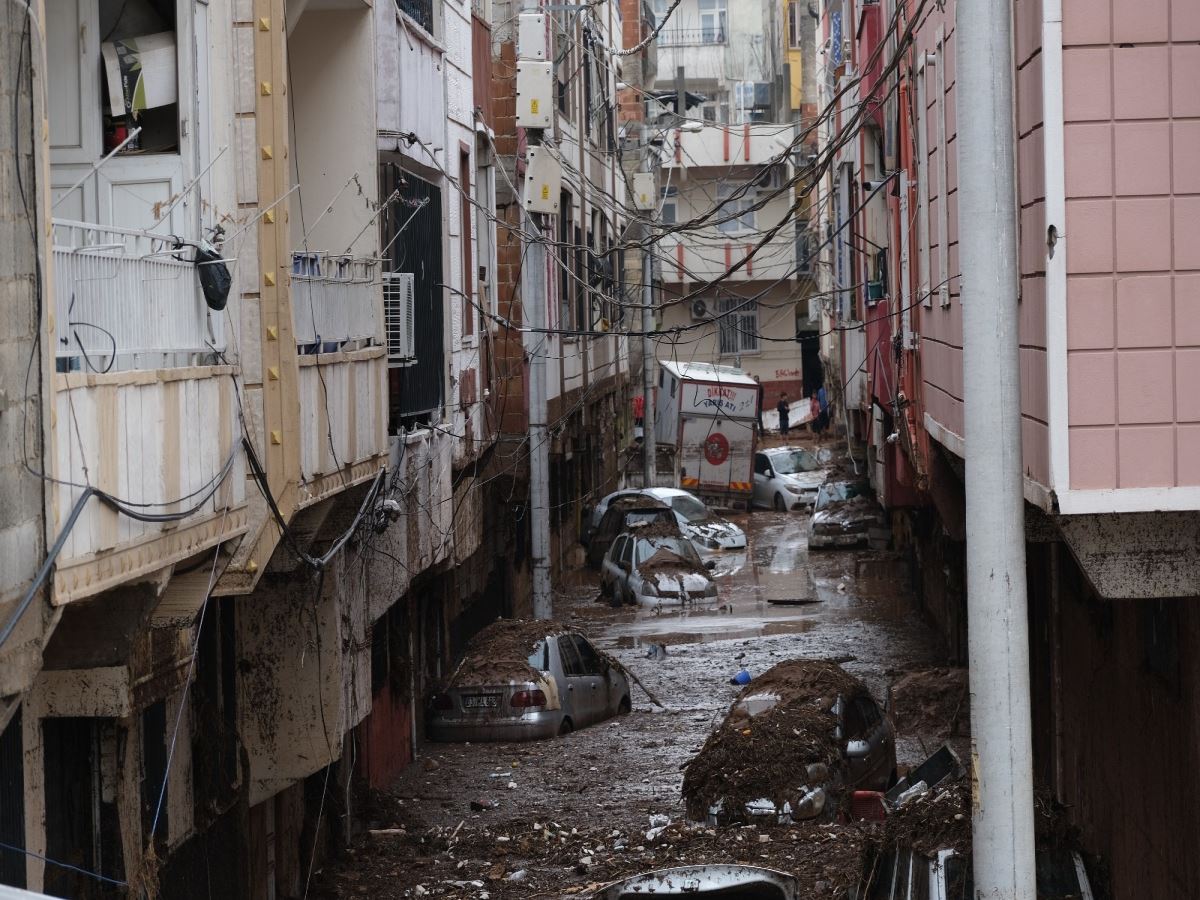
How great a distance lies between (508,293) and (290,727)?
1286 centimetres

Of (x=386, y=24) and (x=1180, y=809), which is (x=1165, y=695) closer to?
(x=1180, y=809)

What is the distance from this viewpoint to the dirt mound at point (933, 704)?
1906cm

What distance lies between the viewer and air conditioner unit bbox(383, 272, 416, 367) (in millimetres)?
13352

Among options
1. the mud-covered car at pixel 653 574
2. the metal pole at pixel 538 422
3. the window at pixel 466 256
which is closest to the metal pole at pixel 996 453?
the window at pixel 466 256

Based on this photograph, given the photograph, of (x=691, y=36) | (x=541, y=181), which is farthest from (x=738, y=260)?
(x=541, y=181)

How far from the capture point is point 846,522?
125 ft

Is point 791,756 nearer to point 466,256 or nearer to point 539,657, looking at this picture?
point 539,657

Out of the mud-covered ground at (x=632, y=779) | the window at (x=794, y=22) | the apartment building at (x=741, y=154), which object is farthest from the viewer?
the window at (x=794, y=22)

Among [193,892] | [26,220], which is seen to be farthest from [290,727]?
[26,220]

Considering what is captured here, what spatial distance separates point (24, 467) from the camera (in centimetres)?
582

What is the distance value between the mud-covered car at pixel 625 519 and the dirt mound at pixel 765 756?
62.1 ft

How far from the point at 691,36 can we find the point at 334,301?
61103 mm

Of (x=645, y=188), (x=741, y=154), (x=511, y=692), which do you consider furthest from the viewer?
(x=741, y=154)

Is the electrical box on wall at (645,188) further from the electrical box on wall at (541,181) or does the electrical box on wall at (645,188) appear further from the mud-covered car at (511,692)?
the mud-covered car at (511,692)
